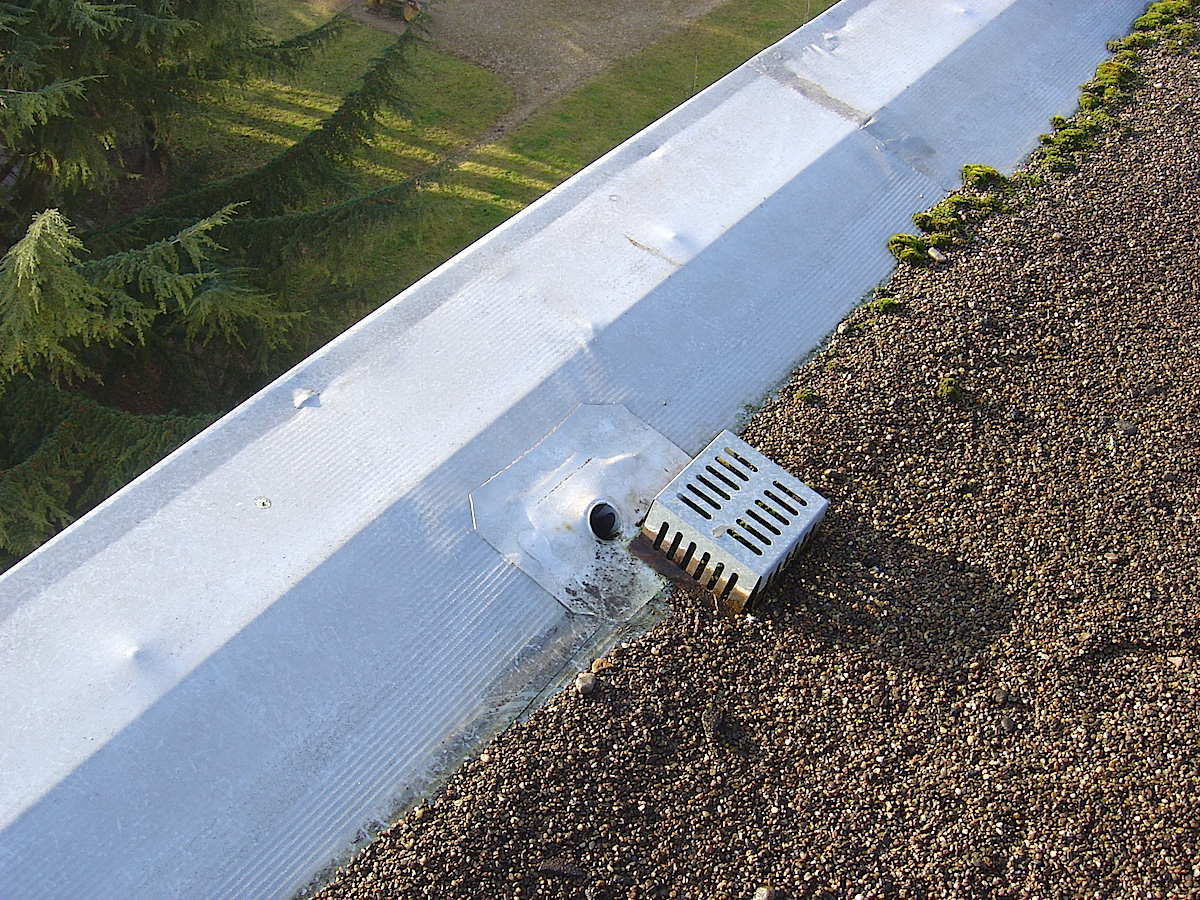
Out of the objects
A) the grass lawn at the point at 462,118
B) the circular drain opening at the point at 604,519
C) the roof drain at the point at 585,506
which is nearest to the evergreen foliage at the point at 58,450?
the roof drain at the point at 585,506

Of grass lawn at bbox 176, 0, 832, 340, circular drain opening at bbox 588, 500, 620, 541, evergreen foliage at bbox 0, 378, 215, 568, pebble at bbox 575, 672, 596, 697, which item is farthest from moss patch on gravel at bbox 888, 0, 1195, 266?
evergreen foliage at bbox 0, 378, 215, 568

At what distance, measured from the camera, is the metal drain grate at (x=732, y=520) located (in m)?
5.52

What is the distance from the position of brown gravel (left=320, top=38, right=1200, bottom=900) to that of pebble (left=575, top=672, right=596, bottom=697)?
6 centimetres

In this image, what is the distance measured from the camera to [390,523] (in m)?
5.77

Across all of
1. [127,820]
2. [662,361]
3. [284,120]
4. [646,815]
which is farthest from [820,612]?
[284,120]

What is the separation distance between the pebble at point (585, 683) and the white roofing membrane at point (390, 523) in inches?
7.6

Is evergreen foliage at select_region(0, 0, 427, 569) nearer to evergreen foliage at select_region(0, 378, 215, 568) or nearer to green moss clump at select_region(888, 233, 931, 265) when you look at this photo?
evergreen foliage at select_region(0, 378, 215, 568)

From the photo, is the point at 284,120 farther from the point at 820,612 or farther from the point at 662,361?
the point at 820,612

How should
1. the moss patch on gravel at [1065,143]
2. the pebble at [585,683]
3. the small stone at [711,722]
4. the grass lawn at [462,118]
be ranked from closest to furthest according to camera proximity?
the small stone at [711,722], the pebble at [585,683], the moss patch on gravel at [1065,143], the grass lawn at [462,118]

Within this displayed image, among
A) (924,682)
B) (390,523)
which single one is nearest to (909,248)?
(924,682)

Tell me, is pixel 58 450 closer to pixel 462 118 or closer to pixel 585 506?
pixel 585 506

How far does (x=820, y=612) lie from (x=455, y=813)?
2318mm

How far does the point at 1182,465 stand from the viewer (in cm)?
632

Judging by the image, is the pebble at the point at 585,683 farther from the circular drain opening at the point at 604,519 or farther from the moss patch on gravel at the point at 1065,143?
the moss patch on gravel at the point at 1065,143
